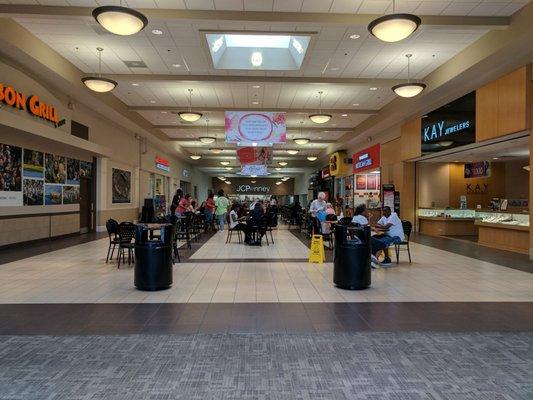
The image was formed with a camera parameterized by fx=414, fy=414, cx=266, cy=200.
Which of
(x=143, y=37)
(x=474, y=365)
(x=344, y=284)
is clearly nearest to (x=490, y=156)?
(x=344, y=284)

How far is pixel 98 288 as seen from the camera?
568 cm

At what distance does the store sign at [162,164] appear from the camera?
21.6 metres

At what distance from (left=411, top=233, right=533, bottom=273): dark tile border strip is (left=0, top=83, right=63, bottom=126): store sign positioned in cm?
927

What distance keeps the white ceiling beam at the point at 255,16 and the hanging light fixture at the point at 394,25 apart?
1.31 m

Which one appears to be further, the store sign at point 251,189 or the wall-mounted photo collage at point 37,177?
the store sign at point 251,189

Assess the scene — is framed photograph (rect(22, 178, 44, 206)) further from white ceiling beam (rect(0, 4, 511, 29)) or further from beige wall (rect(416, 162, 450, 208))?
beige wall (rect(416, 162, 450, 208))

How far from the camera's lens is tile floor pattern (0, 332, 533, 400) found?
2.68 m

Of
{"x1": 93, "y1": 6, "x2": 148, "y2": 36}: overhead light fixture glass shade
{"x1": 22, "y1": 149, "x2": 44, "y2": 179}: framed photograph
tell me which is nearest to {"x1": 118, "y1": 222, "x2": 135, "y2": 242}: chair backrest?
{"x1": 93, "y1": 6, "x2": 148, "y2": 36}: overhead light fixture glass shade

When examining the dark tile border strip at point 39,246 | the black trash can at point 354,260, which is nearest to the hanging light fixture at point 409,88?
the black trash can at point 354,260

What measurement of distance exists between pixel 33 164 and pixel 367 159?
1315 cm

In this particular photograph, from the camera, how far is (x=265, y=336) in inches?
147

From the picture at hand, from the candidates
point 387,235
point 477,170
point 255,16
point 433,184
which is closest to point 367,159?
point 433,184

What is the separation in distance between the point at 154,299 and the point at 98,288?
1103 mm

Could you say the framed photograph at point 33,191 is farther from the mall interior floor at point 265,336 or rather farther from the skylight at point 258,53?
the skylight at point 258,53
